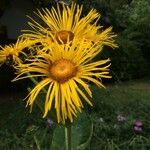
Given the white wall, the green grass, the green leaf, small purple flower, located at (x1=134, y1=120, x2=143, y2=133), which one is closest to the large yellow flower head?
the green leaf

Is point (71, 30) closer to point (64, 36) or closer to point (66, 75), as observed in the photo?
point (64, 36)

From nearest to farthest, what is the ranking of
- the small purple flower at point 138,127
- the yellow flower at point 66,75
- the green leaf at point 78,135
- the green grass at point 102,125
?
the yellow flower at point 66,75
the green leaf at point 78,135
the green grass at point 102,125
the small purple flower at point 138,127

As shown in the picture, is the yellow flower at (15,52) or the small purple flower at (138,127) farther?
the small purple flower at (138,127)

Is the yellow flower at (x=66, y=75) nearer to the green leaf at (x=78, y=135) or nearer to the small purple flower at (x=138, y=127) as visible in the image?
the green leaf at (x=78, y=135)

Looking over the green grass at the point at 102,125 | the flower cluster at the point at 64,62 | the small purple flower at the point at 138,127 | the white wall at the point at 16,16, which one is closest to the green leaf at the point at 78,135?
the flower cluster at the point at 64,62

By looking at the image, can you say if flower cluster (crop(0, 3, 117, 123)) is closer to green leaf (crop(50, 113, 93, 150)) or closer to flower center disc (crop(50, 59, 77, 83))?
flower center disc (crop(50, 59, 77, 83))

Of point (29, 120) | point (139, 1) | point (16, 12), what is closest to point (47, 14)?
point (29, 120)

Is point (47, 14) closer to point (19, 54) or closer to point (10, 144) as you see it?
point (19, 54)
